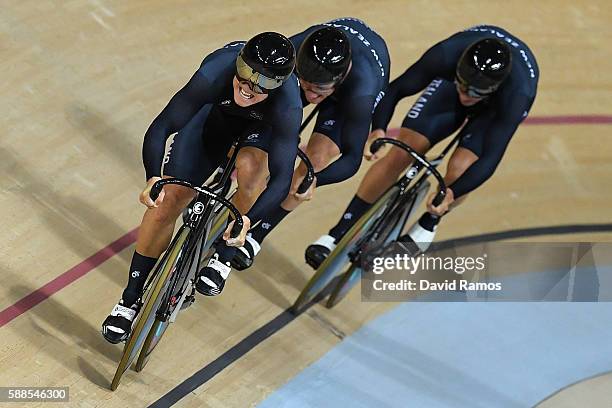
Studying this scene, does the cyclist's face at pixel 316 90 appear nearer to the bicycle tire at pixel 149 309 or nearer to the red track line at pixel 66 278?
the bicycle tire at pixel 149 309

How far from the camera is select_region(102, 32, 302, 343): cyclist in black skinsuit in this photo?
396 centimetres

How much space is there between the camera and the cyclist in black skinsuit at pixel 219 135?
156 inches

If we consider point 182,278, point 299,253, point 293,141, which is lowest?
point 299,253

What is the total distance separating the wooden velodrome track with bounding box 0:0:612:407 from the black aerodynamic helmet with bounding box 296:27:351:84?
4.10ft

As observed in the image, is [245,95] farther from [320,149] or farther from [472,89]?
[472,89]

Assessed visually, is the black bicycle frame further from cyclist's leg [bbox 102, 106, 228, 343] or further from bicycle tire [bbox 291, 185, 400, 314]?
cyclist's leg [bbox 102, 106, 228, 343]

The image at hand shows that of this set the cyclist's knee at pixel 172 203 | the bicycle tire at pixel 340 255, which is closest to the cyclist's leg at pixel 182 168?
the cyclist's knee at pixel 172 203

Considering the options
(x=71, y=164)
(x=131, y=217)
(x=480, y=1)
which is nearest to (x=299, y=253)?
(x=131, y=217)

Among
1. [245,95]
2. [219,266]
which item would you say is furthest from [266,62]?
[219,266]

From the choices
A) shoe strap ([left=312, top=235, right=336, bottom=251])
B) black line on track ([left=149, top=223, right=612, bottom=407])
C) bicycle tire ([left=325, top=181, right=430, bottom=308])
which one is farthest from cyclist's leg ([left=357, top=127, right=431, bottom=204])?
black line on track ([left=149, top=223, right=612, bottom=407])

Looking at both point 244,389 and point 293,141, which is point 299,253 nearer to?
point 244,389

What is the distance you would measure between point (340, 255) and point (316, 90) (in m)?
0.87

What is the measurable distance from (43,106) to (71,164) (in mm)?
466

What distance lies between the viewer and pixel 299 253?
562cm
